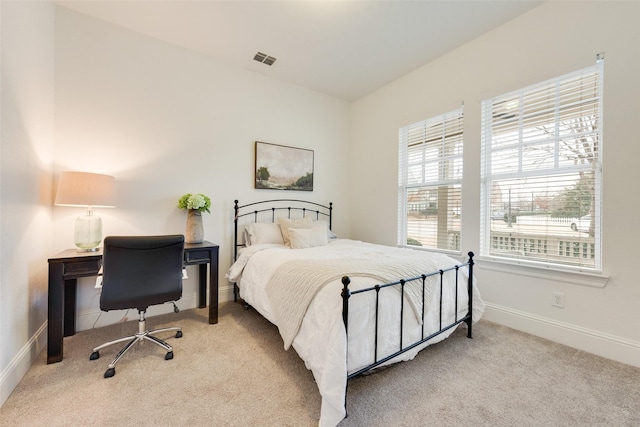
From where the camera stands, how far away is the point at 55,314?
190 centimetres

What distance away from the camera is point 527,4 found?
7.75 ft

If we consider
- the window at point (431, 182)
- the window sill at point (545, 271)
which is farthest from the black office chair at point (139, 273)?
the window sill at point (545, 271)

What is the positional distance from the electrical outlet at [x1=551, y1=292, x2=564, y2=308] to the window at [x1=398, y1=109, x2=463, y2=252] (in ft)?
3.04

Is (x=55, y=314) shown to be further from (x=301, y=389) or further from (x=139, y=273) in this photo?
(x=301, y=389)

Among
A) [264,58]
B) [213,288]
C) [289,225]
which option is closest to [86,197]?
[213,288]

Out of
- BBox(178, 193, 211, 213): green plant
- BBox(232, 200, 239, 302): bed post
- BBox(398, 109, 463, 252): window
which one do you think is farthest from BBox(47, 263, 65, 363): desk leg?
BBox(398, 109, 463, 252): window

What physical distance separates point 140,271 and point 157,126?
69.3 inches

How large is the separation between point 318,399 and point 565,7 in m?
3.65

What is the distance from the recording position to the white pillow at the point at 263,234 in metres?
3.06

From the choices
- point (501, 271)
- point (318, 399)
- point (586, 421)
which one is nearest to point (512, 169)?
point (501, 271)

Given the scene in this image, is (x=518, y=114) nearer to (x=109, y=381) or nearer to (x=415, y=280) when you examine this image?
(x=415, y=280)

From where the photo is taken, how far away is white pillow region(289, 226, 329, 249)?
2.90 metres

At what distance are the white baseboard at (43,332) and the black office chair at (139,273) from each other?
365mm

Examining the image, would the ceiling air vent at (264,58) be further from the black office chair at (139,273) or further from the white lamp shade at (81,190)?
the black office chair at (139,273)
